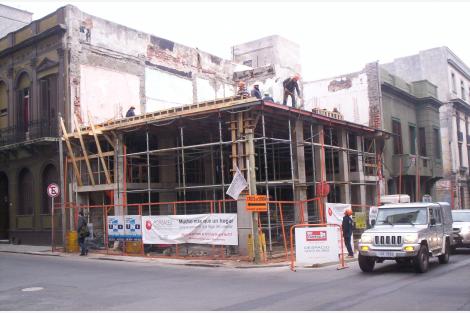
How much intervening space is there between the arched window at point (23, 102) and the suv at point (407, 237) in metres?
19.8

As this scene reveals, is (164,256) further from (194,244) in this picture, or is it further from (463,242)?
(463,242)

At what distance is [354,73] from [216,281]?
887 inches

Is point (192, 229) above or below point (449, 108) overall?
below

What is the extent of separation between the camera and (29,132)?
26094 millimetres

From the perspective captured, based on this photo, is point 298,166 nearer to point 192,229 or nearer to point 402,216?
point 192,229

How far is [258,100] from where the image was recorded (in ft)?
57.9

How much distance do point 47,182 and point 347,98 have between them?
61.1 ft

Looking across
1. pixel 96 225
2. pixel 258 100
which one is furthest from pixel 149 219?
pixel 258 100

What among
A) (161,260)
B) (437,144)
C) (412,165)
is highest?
(437,144)

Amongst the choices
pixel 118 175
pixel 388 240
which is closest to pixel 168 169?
pixel 118 175

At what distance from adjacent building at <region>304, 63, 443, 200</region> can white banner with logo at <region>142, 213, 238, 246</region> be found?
592 inches

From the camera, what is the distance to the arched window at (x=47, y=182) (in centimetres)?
2546

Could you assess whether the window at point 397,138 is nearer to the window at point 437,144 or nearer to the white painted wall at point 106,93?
the window at point 437,144

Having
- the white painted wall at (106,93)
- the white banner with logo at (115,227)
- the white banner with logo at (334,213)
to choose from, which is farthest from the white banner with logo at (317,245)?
the white painted wall at (106,93)
